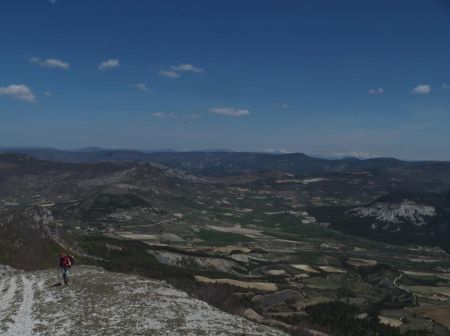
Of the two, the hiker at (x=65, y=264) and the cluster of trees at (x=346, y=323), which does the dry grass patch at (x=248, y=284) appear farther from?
the hiker at (x=65, y=264)

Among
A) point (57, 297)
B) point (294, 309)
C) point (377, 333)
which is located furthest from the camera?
point (294, 309)

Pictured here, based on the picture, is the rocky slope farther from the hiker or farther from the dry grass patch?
the dry grass patch

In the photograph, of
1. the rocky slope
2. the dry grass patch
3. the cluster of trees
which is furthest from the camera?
the dry grass patch

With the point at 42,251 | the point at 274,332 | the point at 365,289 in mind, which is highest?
the point at 274,332

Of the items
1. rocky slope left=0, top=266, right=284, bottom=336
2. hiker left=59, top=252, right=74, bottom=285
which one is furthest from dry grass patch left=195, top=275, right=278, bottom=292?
hiker left=59, top=252, right=74, bottom=285

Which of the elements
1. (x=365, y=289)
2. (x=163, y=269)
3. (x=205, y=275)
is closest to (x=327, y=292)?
(x=365, y=289)

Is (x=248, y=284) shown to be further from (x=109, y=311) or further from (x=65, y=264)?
(x=109, y=311)

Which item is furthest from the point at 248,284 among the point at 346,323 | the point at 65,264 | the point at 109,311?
the point at 109,311

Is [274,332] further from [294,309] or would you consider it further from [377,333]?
[294,309]

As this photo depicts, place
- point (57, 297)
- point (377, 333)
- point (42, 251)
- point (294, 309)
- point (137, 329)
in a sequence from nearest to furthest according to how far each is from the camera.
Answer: point (137, 329)
point (57, 297)
point (377, 333)
point (294, 309)
point (42, 251)
